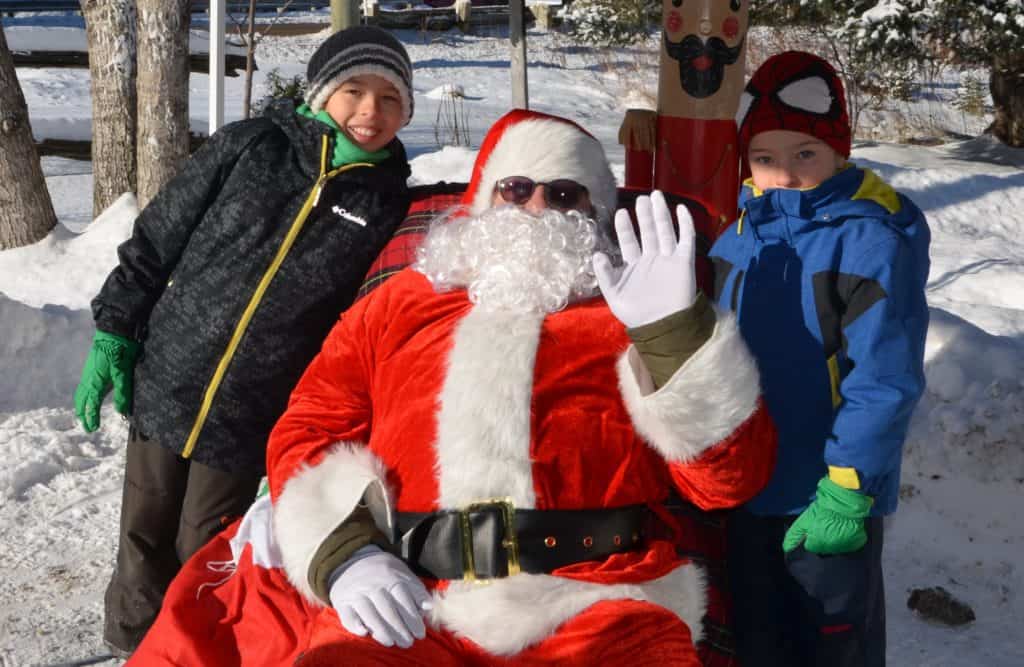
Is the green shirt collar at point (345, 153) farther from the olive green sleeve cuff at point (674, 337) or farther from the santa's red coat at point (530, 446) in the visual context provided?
the olive green sleeve cuff at point (674, 337)

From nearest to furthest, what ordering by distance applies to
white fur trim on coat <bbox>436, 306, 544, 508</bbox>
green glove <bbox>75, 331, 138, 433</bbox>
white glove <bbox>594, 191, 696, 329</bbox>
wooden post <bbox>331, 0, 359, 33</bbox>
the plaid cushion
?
white glove <bbox>594, 191, 696, 329</bbox> < white fur trim on coat <bbox>436, 306, 544, 508</bbox> < the plaid cushion < green glove <bbox>75, 331, 138, 433</bbox> < wooden post <bbox>331, 0, 359, 33</bbox>

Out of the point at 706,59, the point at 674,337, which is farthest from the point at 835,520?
the point at 706,59

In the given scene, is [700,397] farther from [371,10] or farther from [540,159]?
[371,10]

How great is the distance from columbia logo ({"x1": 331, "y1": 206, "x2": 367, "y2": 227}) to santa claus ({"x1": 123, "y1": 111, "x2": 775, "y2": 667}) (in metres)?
0.44

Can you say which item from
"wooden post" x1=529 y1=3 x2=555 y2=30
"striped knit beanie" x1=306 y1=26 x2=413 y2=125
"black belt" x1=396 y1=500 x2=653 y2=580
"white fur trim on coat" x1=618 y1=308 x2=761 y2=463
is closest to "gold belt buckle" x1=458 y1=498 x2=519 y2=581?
"black belt" x1=396 y1=500 x2=653 y2=580

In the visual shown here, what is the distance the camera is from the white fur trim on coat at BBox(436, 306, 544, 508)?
77.5 inches

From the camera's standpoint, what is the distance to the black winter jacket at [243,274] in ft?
8.66

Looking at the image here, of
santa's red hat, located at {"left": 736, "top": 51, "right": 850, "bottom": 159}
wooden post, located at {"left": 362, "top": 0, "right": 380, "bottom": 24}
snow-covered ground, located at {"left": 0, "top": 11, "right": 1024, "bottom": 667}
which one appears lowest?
snow-covered ground, located at {"left": 0, "top": 11, "right": 1024, "bottom": 667}

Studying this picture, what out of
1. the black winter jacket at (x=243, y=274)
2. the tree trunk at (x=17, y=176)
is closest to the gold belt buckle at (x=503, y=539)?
the black winter jacket at (x=243, y=274)

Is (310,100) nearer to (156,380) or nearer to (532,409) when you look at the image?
(156,380)

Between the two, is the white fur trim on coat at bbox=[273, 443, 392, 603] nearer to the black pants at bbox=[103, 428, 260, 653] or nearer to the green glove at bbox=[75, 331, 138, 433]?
the black pants at bbox=[103, 428, 260, 653]

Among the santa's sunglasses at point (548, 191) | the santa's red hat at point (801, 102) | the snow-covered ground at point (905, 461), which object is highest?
the santa's red hat at point (801, 102)

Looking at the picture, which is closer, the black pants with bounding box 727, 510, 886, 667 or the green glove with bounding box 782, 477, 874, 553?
the green glove with bounding box 782, 477, 874, 553

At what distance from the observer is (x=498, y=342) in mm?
2055
